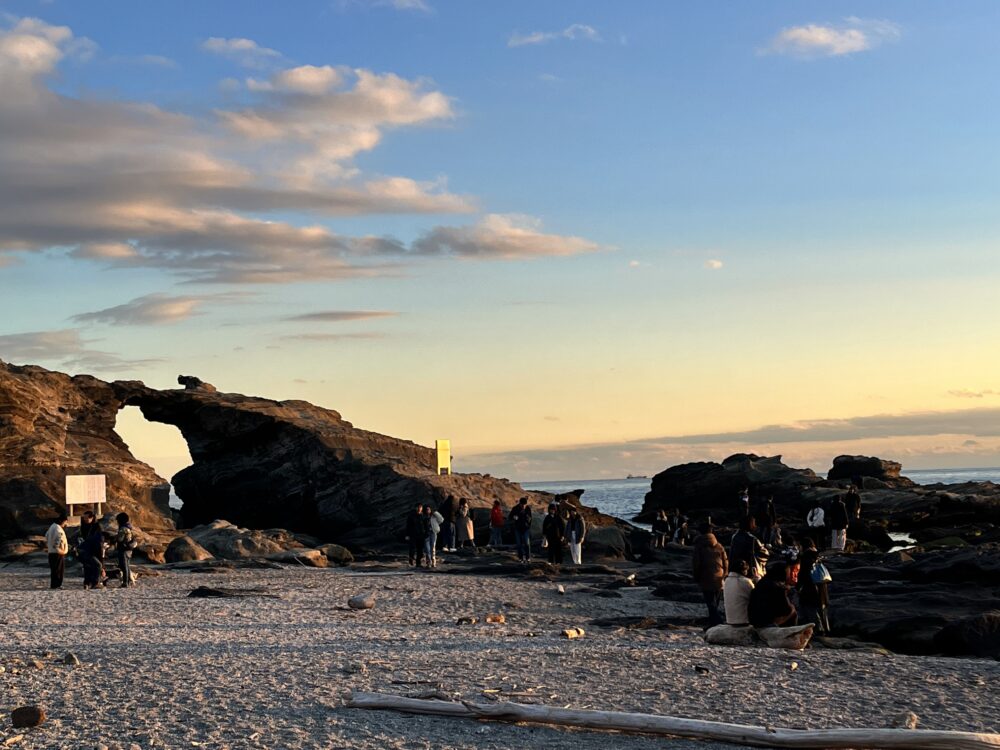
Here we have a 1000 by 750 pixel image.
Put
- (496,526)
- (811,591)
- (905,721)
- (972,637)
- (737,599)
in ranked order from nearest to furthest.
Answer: (905,721), (972,637), (737,599), (811,591), (496,526)

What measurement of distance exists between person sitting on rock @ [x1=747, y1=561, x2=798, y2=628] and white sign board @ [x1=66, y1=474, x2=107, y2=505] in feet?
83.8

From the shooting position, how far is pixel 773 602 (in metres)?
17.3

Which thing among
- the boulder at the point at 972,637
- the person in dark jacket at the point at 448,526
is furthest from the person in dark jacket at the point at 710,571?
the person in dark jacket at the point at 448,526

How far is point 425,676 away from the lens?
13.5 m

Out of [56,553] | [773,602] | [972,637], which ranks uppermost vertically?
[56,553]

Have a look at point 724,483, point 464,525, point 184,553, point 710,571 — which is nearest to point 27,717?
point 710,571

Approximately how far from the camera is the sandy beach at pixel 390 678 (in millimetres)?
10664

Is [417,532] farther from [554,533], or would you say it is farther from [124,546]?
[124,546]

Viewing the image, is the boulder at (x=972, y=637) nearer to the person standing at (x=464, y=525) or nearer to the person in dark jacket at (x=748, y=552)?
the person in dark jacket at (x=748, y=552)

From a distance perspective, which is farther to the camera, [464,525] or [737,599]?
[464,525]

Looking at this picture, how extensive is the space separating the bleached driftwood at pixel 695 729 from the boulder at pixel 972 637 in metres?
8.34

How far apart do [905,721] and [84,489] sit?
31165mm

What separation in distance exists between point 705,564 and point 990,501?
47.1 meters

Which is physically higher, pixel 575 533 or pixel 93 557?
pixel 93 557
